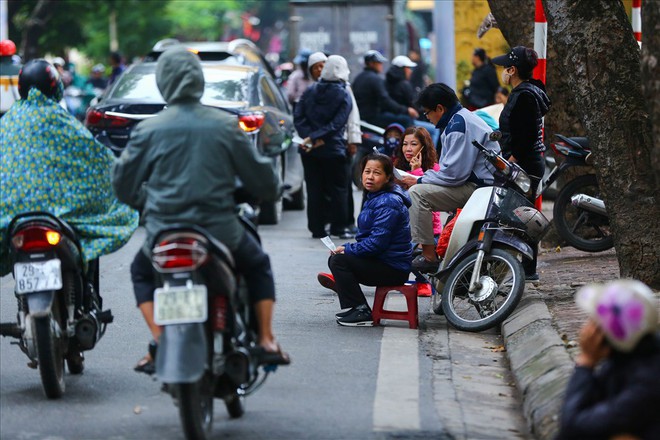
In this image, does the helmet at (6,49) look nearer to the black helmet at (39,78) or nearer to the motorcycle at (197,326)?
the black helmet at (39,78)

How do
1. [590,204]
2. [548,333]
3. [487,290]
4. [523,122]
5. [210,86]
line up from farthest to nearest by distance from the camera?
[210,86] < [590,204] < [523,122] < [487,290] < [548,333]

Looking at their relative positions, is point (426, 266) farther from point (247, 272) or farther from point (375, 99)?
point (375, 99)

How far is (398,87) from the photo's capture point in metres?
19.1

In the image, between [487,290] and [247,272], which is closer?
[247,272]

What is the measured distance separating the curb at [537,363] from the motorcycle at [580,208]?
2518mm

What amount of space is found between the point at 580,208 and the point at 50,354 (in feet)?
20.8

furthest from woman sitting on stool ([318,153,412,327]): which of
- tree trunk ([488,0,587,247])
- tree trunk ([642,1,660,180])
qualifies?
tree trunk ([488,0,587,247])

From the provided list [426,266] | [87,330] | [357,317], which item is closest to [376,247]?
[357,317]

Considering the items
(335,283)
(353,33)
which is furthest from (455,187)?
(353,33)

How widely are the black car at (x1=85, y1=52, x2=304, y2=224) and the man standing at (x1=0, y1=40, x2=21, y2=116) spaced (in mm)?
4045

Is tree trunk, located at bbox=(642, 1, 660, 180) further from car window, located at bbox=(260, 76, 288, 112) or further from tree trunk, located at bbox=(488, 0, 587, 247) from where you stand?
car window, located at bbox=(260, 76, 288, 112)

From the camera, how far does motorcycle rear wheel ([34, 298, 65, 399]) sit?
656cm

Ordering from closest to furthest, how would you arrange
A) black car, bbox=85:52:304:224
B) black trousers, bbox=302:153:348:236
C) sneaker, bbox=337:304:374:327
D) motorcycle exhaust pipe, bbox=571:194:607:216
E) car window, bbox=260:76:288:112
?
1. sneaker, bbox=337:304:374:327
2. motorcycle exhaust pipe, bbox=571:194:607:216
3. black trousers, bbox=302:153:348:236
4. black car, bbox=85:52:304:224
5. car window, bbox=260:76:288:112

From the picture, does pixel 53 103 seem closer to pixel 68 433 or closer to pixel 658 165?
pixel 68 433
